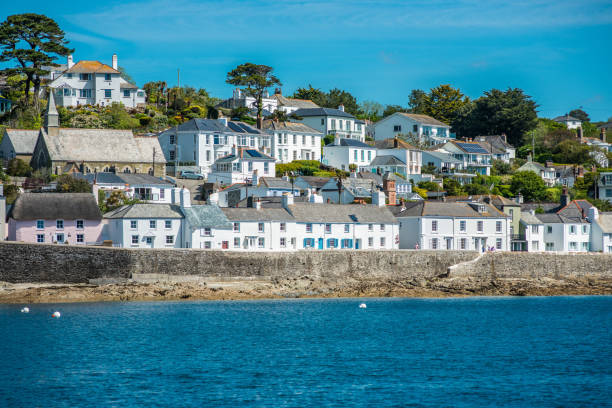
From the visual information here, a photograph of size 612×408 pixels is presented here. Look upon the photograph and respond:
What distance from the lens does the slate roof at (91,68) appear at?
349 feet

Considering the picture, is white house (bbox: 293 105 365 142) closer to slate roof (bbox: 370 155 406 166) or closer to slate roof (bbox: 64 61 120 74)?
slate roof (bbox: 370 155 406 166)

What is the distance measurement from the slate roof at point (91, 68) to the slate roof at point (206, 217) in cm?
4387

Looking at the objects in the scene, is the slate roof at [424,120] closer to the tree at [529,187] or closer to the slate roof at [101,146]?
the tree at [529,187]

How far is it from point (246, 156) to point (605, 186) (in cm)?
4432

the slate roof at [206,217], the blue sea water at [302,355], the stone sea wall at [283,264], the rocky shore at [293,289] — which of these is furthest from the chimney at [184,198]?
the blue sea water at [302,355]

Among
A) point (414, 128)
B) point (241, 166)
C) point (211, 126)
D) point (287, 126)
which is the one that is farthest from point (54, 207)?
point (414, 128)

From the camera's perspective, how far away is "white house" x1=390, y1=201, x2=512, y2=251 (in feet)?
255

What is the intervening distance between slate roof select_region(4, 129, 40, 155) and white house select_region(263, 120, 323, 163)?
2727 centimetres

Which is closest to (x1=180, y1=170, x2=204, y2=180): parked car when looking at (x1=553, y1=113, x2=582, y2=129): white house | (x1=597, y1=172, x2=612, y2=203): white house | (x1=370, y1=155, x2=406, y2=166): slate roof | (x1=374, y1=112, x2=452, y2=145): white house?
(x1=370, y1=155, x2=406, y2=166): slate roof

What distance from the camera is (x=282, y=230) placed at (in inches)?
2830

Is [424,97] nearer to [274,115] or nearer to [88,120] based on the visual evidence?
[274,115]

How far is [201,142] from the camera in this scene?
9538cm

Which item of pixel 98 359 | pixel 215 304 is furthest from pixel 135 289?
pixel 98 359

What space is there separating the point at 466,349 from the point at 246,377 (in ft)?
47.0
